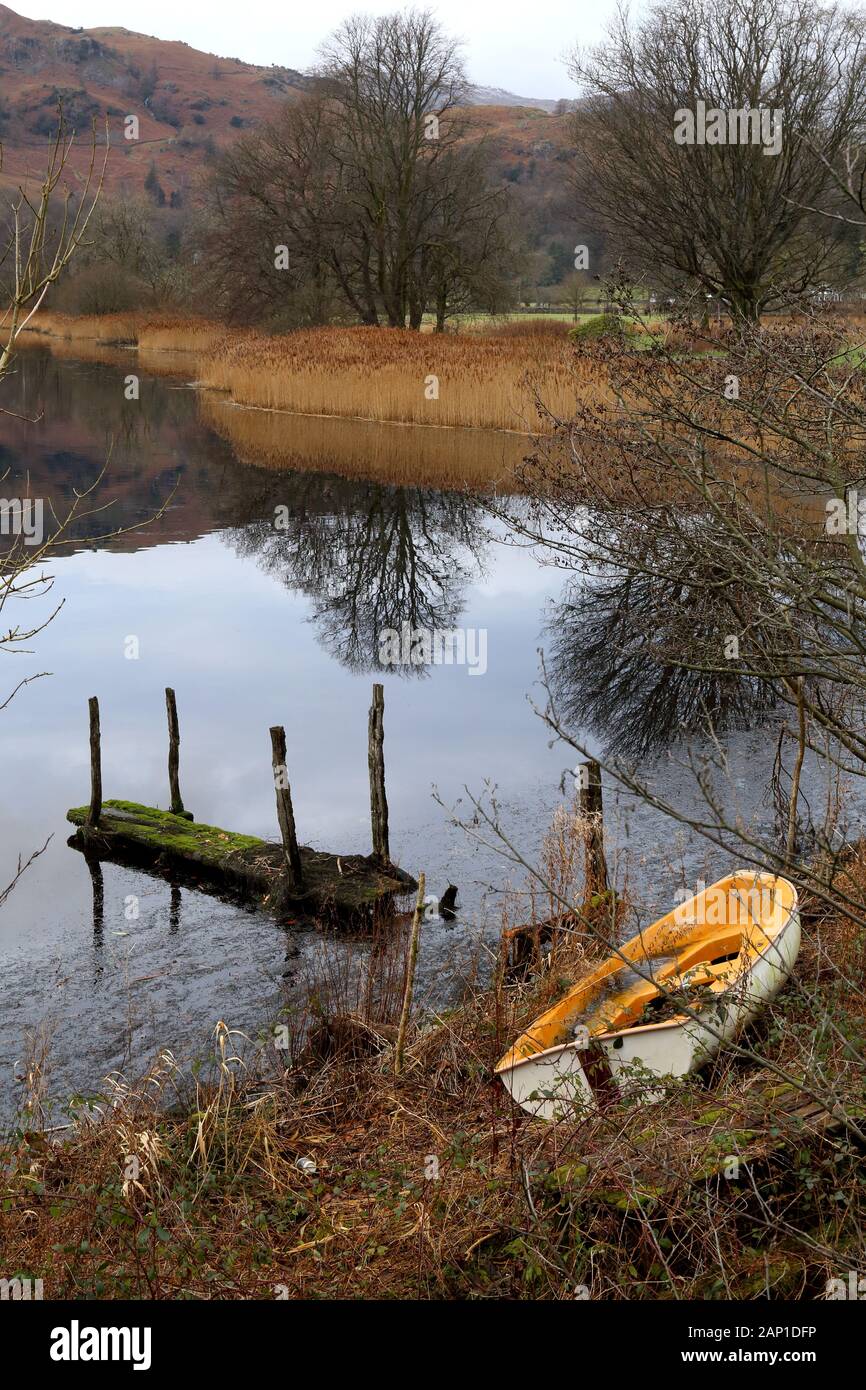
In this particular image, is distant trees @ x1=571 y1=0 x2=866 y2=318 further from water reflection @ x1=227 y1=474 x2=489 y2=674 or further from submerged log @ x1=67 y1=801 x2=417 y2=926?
submerged log @ x1=67 y1=801 x2=417 y2=926

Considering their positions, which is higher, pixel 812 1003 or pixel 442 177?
pixel 442 177

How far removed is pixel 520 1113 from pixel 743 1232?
159cm

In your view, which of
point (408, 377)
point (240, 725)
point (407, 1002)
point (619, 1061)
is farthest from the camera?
point (408, 377)

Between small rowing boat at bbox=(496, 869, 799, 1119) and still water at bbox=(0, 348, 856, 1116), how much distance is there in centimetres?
137

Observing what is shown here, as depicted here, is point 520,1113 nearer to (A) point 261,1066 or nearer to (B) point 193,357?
(A) point 261,1066

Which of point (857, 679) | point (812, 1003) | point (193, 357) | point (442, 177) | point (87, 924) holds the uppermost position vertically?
point (442, 177)

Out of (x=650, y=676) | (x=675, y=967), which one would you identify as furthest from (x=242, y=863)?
(x=650, y=676)

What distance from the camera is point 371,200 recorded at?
148ft

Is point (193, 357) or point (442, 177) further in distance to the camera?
point (193, 357)

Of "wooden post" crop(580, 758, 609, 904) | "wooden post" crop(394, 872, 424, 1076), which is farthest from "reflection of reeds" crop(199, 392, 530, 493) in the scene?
"wooden post" crop(394, 872, 424, 1076)

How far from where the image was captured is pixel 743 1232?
5.60 meters

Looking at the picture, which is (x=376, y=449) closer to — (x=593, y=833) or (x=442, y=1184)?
(x=593, y=833)

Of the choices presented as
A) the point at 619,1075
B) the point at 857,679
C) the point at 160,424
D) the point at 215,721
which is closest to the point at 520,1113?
the point at 619,1075

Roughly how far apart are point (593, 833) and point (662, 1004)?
2121 mm
